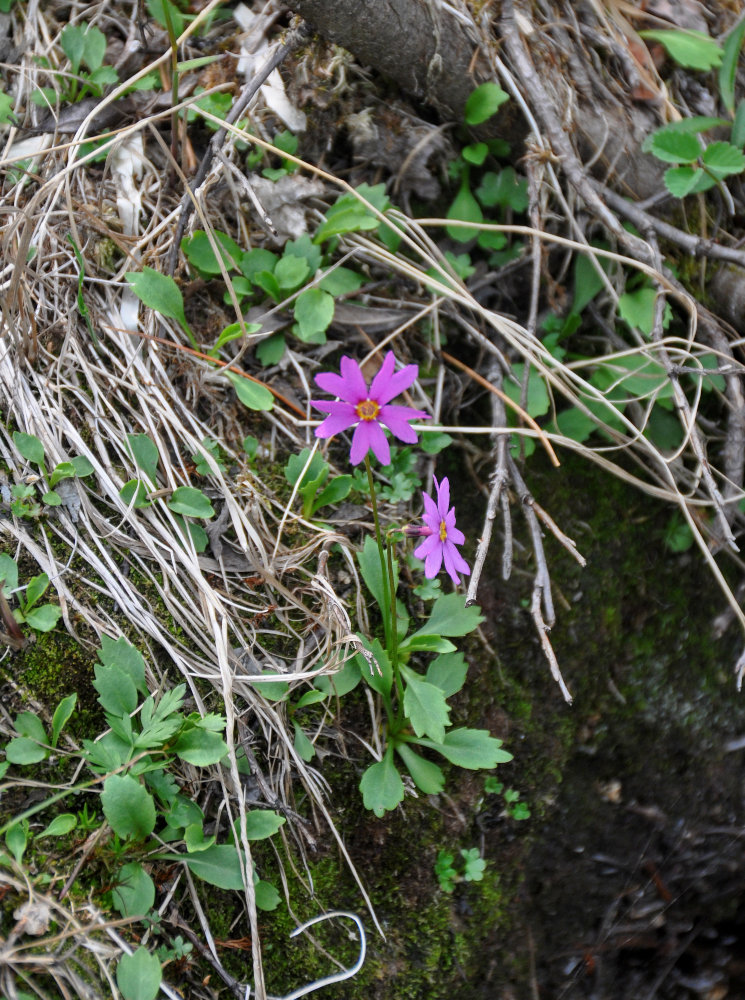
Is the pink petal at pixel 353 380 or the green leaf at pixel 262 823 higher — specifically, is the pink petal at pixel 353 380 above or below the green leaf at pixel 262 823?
above

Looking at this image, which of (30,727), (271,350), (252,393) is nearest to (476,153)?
(271,350)

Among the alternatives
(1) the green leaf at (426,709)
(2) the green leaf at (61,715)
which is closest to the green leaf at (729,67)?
(1) the green leaf at (426,709)

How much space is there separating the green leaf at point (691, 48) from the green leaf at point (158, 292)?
59.2 inches

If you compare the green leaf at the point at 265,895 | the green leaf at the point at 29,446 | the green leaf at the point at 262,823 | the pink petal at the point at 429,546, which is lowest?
the green leaf at the point at 265,895

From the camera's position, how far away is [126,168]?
2006 millimetres

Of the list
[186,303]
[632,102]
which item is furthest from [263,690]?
[632,102]

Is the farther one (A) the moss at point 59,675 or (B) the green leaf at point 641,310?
(B) the green leaf at point 641,310

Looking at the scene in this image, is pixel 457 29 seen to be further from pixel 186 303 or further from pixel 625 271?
pixel 186 303

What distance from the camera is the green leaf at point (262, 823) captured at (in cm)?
156

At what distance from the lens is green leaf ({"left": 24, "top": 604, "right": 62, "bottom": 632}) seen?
1.59 metres

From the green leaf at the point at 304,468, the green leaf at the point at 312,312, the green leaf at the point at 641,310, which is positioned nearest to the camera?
the green leaf at the point at 304,468

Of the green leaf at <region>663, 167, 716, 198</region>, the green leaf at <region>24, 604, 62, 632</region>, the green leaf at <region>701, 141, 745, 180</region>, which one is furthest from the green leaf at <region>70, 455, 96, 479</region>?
the green leaf at <region>701, 141, 745, 180</region>

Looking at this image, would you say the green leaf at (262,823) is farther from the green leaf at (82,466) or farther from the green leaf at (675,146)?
the green leaf at (675,146)

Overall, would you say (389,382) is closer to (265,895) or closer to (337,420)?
(337,420)
